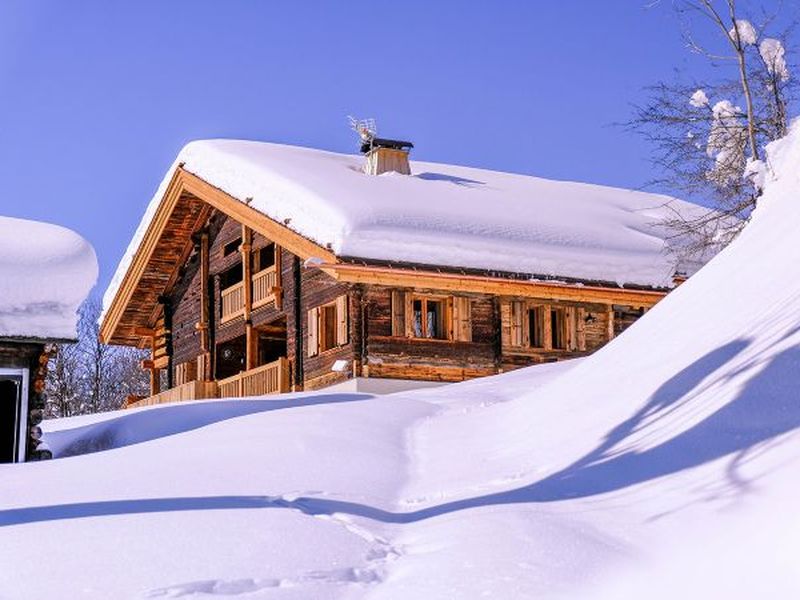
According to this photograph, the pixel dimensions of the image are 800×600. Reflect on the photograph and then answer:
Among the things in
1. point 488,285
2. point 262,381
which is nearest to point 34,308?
point 262,381

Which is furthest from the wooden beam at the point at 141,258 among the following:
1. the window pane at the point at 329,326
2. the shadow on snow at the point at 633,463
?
the shadow on snow at the point at 633,463

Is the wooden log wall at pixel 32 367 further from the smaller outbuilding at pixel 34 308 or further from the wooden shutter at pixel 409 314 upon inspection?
the wooden shutter at pixel 409 314

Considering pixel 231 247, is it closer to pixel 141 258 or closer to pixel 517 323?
pixel 141 258

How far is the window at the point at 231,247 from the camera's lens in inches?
1151

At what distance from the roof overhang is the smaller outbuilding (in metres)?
6.89

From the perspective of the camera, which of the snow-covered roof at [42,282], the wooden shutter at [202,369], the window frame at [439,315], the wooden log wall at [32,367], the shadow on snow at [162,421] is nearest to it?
the shadow on snow at [162,421]

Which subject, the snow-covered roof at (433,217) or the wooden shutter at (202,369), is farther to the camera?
the wooden shutter at (202,369)

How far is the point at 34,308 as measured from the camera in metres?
16.9

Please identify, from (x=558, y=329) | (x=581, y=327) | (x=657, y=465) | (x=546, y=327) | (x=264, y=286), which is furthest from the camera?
(x=264, y=286)

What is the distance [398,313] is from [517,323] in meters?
2.82

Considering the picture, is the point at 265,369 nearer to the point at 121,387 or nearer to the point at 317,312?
the point at 317,312

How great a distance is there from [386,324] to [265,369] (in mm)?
3545

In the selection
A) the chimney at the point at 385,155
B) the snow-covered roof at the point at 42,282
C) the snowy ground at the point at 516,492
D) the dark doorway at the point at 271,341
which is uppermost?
the chimney at the point at 385,155

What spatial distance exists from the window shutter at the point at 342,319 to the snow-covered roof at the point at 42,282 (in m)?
7.02
